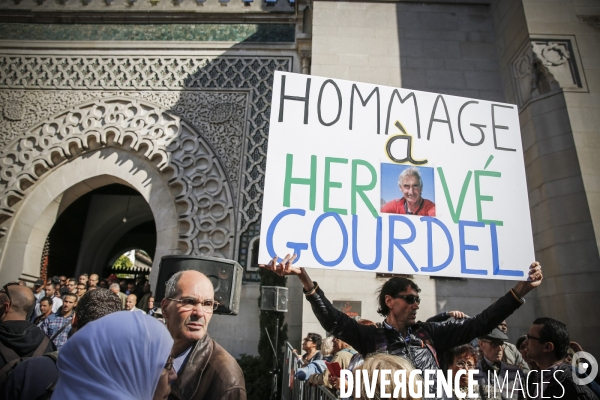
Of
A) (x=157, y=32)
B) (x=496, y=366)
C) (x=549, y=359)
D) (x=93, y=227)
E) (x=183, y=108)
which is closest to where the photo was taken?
(x=549, y=359)

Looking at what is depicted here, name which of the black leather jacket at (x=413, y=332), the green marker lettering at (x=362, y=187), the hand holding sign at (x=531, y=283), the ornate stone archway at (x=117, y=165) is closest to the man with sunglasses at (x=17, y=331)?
the black leather jacket at (x=413, y=332)

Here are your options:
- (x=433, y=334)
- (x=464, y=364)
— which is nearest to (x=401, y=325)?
(x=433, y=334)

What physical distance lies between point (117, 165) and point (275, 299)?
4154 millimetres

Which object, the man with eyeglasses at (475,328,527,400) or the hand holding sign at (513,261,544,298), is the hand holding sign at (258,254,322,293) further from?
the man with eyeglasses at (475,328,527,400)

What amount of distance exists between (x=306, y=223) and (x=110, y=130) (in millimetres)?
6046

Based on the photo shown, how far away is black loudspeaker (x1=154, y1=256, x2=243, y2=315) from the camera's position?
305cm

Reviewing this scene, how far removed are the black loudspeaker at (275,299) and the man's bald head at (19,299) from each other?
260 centimetres

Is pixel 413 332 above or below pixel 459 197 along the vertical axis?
below

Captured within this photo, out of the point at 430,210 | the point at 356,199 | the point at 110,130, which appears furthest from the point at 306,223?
the point at 110,130

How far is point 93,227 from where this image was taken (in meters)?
9.22

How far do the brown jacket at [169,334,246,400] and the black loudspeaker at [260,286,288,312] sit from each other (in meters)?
3.05

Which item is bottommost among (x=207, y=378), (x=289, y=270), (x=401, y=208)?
(x=207, y=378)

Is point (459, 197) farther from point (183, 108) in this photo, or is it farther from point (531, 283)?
point (183, 108)

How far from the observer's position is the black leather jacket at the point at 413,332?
1672 mm
